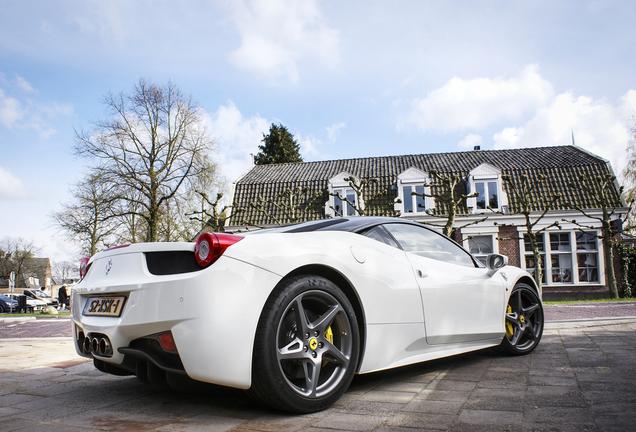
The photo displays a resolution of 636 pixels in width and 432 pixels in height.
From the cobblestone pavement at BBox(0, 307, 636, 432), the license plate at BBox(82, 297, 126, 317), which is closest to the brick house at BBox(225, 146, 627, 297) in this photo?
the cobblestone pavement at BBox(0, 307, 636, 432)

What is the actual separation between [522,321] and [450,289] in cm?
144

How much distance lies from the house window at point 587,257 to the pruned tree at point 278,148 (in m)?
30.7

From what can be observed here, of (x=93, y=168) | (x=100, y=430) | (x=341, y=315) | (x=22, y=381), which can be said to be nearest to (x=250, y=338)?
(x=341, y=315)

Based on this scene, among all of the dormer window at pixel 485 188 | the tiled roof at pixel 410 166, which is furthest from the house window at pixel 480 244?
the tiled roof at pixel 410 166

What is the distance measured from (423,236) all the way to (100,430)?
2.61 metres

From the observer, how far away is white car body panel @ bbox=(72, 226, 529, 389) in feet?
7.97

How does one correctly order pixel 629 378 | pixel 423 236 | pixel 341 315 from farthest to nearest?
pixel 423 236 → pixel 629 378 → pixel 341 315

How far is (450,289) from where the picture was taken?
11.9ft

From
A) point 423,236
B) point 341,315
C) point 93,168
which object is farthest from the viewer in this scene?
point 93,168

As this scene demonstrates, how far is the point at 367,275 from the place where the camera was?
10.0ft

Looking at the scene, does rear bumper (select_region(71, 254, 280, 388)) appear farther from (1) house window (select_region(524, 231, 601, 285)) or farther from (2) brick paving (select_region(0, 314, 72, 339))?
(1) house window (select_region(524, 231, 601, 285))

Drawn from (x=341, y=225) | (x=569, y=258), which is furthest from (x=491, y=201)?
(x=341, y=225)

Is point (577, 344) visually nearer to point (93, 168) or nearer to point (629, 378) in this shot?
point (629, 378)

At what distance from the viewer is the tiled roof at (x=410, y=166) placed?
24.5 meters
